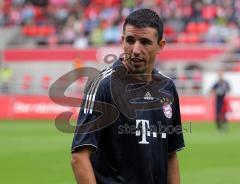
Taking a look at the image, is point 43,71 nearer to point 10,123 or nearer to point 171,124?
point 10,123

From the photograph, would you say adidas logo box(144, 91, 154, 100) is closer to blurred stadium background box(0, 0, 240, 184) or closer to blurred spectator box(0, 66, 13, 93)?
blurred stadium background box(0, 0, 240, 184)

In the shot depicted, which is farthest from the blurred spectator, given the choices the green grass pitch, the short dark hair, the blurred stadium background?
the short dark hair

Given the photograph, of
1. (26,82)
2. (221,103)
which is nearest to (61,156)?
(221,103)

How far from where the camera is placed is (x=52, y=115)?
1235 inches

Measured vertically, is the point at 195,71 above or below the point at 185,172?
above

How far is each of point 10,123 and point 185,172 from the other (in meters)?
16.1

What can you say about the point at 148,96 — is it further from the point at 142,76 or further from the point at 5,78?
the point at 5,78

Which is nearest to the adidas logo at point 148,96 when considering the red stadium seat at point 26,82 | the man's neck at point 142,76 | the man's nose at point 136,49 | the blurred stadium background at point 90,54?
the man's neck at point 142,76

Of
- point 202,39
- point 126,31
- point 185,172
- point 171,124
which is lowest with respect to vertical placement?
point 185,172

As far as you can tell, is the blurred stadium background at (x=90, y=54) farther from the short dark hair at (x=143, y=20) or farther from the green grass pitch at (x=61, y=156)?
the short dark hair at (x=143, y=20)

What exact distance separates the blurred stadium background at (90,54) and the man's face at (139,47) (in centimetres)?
1532

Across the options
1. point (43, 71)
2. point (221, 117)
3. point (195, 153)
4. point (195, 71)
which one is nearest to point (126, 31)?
point (195, 153)

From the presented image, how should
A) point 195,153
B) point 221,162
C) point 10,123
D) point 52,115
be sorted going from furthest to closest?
point 52,115 < point 10,123 < point 195,153 < point 221,162

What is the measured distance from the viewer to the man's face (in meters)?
4.65
